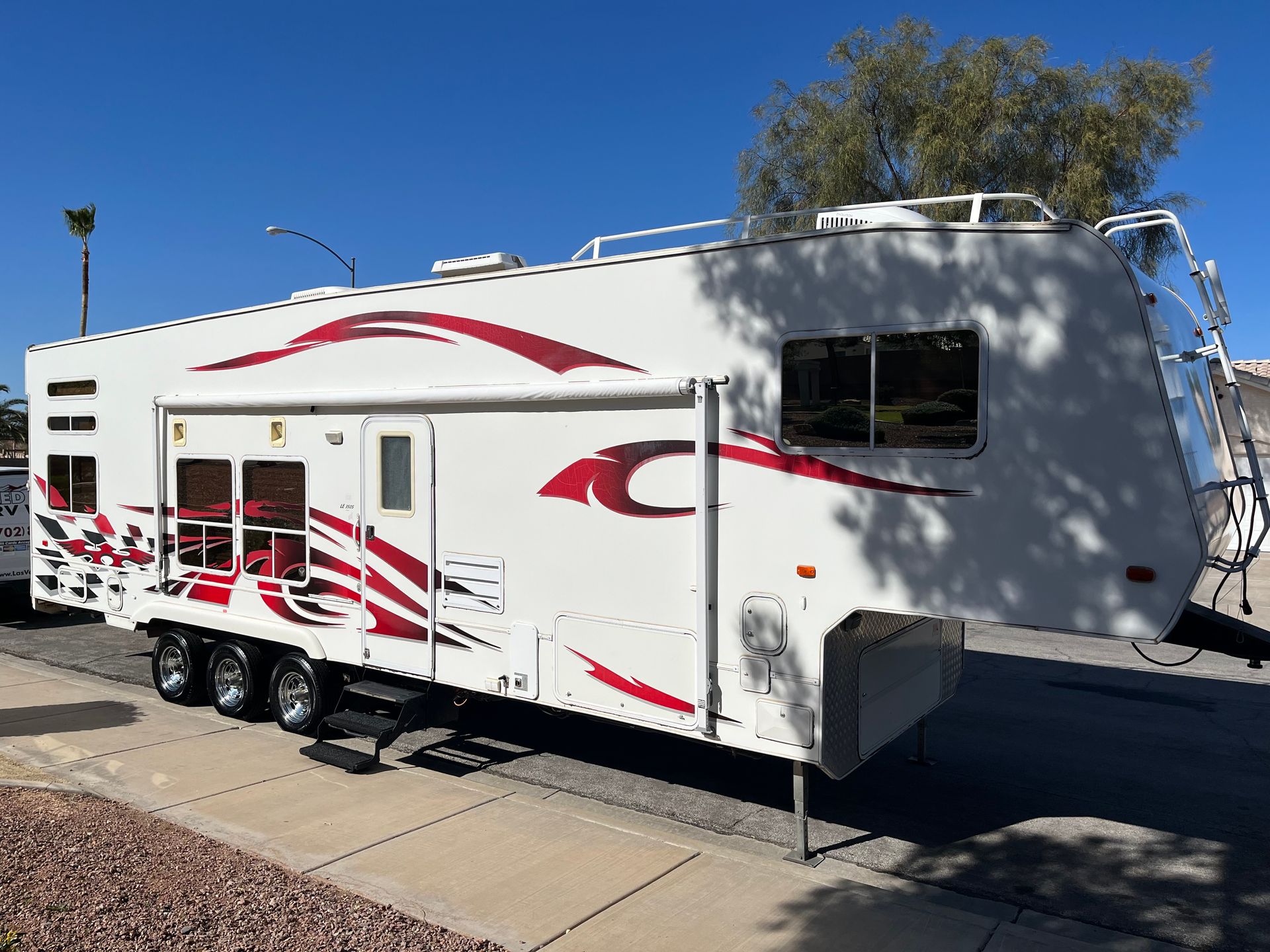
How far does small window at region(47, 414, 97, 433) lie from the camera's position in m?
9.28

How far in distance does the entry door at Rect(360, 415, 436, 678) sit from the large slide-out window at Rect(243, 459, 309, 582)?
71 centimetres

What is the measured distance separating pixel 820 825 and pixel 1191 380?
335 centimetres

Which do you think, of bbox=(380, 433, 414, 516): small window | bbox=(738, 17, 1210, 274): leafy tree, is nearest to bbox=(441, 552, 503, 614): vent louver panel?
bbox=(380, 433, 414, 516): small window

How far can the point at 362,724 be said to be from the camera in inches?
275

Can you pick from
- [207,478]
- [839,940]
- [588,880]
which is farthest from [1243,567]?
[207,478]

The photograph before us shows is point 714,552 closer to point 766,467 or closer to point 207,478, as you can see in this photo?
point 766,467

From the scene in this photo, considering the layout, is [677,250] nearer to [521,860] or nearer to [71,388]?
[521,860]

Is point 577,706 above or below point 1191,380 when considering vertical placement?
below

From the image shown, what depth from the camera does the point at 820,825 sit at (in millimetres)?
6062

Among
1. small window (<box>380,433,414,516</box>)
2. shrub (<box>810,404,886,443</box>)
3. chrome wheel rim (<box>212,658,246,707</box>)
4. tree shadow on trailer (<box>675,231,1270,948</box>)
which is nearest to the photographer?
tree shadow on trailer (<box>675,231,1270,948</box>)

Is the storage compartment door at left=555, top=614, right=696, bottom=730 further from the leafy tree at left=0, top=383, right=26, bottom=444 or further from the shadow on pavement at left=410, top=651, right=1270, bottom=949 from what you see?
the leafy tree at left=0, top=383, right=26, bottom=444

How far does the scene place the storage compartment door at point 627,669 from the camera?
5.59 meters

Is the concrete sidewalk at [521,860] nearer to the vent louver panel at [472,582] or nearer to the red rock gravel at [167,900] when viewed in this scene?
the red rock gravel at [167,900]

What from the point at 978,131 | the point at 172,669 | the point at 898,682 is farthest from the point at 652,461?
the point at 978,131
